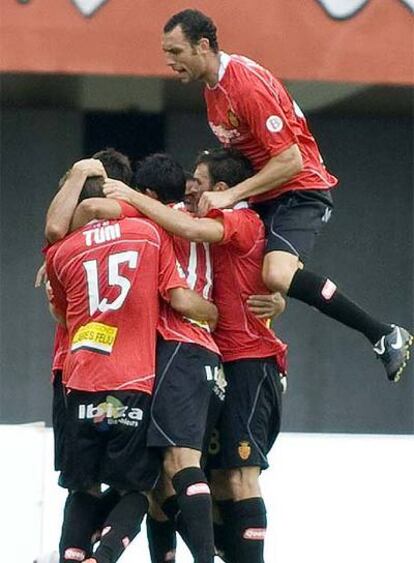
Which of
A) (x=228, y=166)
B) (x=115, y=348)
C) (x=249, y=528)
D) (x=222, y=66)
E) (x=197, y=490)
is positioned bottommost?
(x=249, y=528)

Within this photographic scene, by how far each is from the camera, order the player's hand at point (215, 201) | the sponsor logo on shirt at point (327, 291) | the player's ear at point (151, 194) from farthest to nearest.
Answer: the sponsor logo on shirt at point (327, 291)
the player's ear at point (151, 194)
the player's hand at point (215, 201)

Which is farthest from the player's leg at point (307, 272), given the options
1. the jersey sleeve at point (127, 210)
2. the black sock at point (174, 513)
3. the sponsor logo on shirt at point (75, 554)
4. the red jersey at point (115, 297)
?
the sponsor logo on shirt at point (75, 554)

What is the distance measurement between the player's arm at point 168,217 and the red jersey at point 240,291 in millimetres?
252

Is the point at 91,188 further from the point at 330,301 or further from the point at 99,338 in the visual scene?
the point at 330,301

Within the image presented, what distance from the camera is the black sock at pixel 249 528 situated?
5863mm

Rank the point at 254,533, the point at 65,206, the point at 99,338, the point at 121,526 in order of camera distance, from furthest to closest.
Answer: the point at 254,533 → the point at 65,206 → the point at 99,338 → the point at 121,526

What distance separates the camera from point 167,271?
562 cm

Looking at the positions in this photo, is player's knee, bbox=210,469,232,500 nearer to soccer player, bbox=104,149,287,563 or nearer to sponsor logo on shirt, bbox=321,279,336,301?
soccer player, bbox=104,149,287,563

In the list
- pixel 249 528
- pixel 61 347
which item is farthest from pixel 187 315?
pixel 249 528

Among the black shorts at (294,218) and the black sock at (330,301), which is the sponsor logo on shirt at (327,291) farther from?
the black shorts at (294,218)

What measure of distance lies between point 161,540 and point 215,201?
50.9 inches

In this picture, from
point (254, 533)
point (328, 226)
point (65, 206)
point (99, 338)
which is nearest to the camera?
point (99, 338)

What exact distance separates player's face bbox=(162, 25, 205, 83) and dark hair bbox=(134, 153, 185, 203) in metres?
0.33

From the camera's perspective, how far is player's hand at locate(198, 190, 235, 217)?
5719mm
